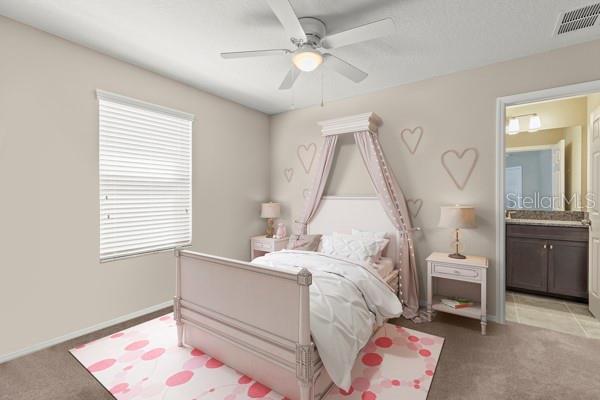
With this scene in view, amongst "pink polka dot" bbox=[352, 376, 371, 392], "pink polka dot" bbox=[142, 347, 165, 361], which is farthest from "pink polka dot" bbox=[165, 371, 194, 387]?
"pink polka dot" bbox=[352, 376, 371, 392]

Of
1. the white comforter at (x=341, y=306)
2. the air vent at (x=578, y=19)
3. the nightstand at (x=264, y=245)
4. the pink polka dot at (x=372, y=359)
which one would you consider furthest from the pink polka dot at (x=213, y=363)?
the air vent at (x=578, y=19)

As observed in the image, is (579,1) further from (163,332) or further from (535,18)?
(163,332)

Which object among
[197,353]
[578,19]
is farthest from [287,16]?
[197,353]

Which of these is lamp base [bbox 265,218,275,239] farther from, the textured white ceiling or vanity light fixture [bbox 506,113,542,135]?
vanity light fixture [bbox 506,113,542,135]

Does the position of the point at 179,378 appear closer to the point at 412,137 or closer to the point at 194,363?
the point at 194,363

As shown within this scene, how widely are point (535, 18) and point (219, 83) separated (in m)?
3.33

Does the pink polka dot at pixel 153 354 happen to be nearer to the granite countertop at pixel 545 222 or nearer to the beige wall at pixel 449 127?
the beige wall at pixel 449 127

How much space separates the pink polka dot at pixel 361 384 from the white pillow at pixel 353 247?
1.24m

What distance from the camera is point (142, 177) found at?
3.30 metres

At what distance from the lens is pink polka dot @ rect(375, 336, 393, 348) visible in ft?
8.74

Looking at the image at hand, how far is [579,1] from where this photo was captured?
7.01 ft

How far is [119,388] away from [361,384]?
1800 millimetres

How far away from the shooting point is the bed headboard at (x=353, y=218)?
3662 millimetres

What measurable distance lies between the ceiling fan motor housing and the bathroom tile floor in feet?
12.1
